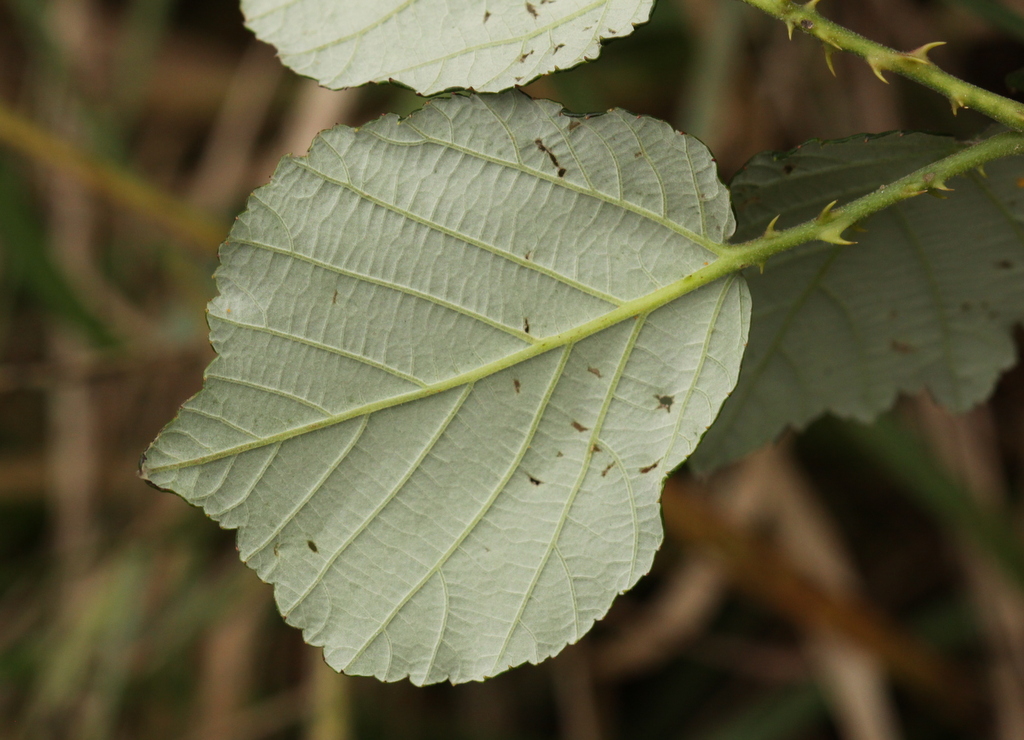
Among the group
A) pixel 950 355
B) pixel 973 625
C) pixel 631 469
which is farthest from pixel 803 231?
pixel 973 625

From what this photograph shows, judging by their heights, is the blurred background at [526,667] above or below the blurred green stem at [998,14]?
below

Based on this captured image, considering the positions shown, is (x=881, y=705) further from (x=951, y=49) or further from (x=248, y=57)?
(x=248, y=57)

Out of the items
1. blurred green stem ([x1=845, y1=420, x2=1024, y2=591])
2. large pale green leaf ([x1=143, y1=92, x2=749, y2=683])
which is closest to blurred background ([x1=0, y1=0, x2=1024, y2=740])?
blurred green stem ([x1=845, y1=420, x2=1024, y2=591])

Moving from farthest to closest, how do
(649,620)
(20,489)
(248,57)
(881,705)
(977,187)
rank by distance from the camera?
(248,57) → (20,489) → (649,620) → (881,705) → (977,187)

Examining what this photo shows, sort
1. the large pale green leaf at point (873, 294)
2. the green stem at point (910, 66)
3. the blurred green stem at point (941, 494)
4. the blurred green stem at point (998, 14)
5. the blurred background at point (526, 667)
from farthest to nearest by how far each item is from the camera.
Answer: the blurred background at point (526, 667) < the blurred green stem at point (941, 494) < the blurred green stem at point (998, 14) < the large pale green leaf at point (873, 294) < the green stem at point (910, 66)

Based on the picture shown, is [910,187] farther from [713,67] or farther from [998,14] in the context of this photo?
[713,67]

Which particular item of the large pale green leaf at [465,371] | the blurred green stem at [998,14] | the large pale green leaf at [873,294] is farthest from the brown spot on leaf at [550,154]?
the blurred green stem at [998,14]

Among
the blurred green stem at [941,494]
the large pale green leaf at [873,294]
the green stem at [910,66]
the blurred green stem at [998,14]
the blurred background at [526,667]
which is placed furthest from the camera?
the blurred background at [526,667]

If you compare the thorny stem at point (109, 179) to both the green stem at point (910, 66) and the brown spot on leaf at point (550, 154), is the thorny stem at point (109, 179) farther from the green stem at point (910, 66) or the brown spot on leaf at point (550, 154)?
the green stem at point (910, 66)
